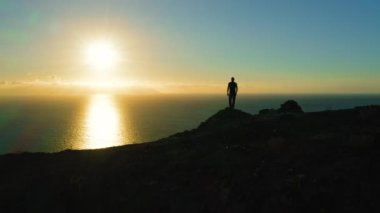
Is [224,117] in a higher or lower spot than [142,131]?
higher

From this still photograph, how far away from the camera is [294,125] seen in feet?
70.3

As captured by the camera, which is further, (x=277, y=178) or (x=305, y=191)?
(x=277, y=178)

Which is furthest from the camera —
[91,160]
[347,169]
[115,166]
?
[91,160]

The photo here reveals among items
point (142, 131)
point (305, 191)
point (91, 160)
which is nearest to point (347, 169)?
point (305, 191)

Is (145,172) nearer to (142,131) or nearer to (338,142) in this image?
(338,142)

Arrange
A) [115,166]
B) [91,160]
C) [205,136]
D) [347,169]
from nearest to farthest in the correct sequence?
1. [347,169]
2. [115,166]
3. [91,160]
4. [205,136]

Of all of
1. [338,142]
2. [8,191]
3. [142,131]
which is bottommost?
[142,131]

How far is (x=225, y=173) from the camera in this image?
15398 millimetres

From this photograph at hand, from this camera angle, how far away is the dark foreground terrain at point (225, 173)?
13195 mm

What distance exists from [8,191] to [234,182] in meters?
10.7

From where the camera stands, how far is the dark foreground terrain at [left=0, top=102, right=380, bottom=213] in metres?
13.2

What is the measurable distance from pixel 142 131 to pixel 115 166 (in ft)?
492

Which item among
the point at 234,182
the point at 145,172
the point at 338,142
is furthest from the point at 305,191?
the point at 145,172

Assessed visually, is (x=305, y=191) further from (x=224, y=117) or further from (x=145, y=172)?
(x=224, y=117)
